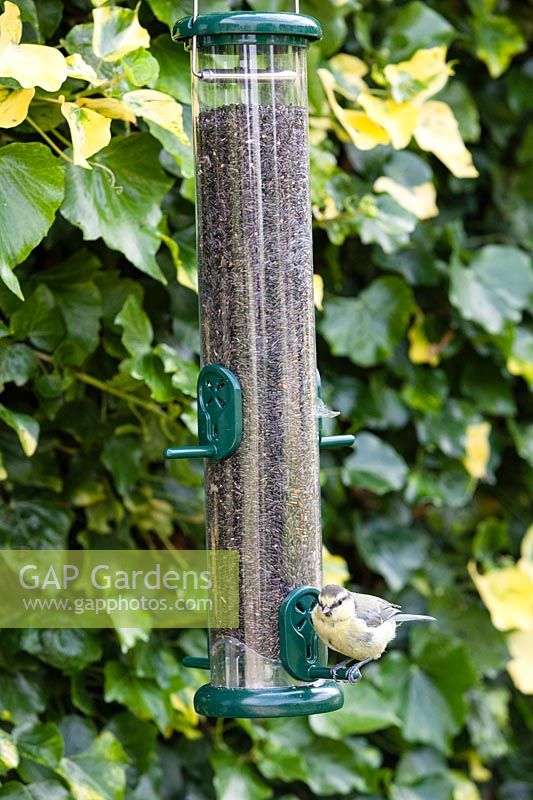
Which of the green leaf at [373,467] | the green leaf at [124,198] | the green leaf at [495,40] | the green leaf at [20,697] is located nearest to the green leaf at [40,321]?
the green leaf at [124,198]

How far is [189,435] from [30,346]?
10.4 inches

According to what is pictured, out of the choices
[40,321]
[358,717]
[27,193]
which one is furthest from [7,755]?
[358,717]

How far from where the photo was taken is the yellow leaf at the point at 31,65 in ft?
4.38

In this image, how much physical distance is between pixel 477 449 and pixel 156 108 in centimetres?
128

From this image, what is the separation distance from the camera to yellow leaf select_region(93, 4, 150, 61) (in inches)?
57.6

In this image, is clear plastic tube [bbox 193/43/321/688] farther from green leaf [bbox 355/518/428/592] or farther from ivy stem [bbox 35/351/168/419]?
green leaf [bbox 355/518/428/592]

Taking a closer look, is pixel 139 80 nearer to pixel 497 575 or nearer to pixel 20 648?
pixel 20 648

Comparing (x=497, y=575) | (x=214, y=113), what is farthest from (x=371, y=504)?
(x=214, y=113)

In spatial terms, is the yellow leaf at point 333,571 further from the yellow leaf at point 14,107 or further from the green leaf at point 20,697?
the yellow leaf at point 14,107

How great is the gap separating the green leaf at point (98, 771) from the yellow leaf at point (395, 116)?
0.93 meters

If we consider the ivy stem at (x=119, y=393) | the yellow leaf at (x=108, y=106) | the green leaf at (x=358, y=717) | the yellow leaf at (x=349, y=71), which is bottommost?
the green leaf at (x=358, y=717)

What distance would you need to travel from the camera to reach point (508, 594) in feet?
8.57

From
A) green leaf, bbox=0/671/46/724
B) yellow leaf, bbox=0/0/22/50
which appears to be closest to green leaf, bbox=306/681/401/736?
green leaf, bbox=0/671/46/724

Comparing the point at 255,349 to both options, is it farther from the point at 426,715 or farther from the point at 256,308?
the point at 426,715
